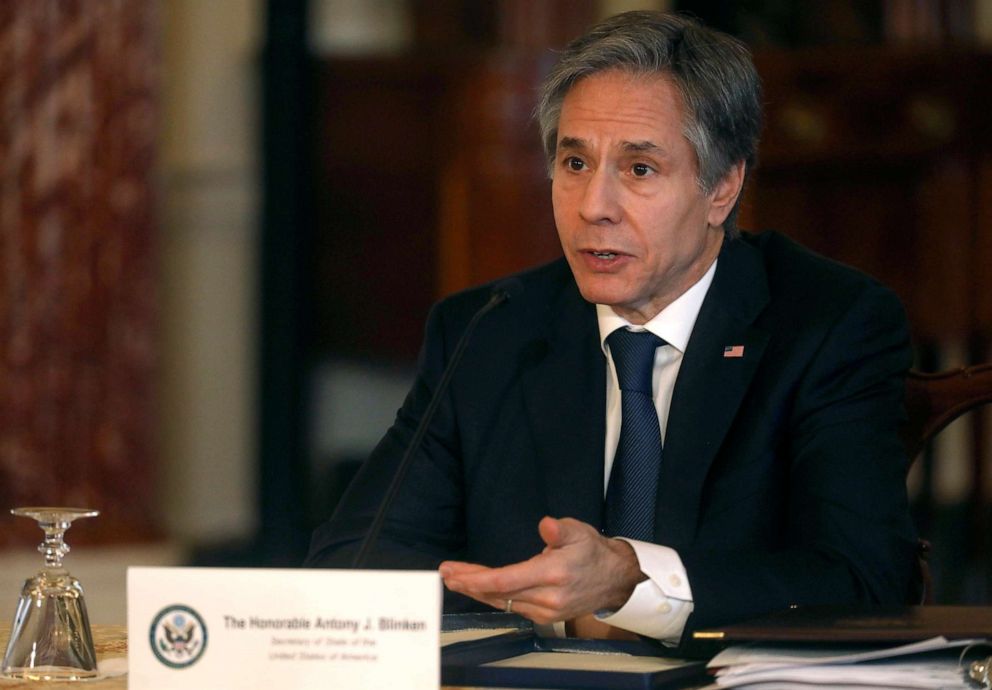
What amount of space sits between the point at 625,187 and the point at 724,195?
0.63 ft

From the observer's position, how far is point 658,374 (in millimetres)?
2002

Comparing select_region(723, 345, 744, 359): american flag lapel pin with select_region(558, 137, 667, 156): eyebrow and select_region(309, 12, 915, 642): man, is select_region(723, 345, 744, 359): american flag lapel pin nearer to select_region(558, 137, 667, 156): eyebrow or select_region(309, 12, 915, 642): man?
select_region(309, 12, 915, 642): man

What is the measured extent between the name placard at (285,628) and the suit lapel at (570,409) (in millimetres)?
765

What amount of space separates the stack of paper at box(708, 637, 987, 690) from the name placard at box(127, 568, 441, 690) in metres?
0.25

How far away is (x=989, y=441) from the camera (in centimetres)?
448

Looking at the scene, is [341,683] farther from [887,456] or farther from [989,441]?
[989,441]

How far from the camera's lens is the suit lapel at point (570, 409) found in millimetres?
1913

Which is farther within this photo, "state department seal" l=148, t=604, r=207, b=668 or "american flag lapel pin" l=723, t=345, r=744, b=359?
"american flag lapel pin" l=723, t=345, r=744, b=359

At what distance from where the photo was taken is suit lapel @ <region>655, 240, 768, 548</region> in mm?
1849

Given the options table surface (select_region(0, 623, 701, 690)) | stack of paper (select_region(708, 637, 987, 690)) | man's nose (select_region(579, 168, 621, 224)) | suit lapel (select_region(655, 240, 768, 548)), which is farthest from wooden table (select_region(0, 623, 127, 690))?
man's nose (select_region(579, 168, 621, 224))

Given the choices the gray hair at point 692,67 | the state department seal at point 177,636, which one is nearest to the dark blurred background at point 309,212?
the gray hair at point 692,67

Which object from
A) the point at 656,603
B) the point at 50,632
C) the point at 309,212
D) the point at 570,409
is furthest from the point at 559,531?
the point at 309,212

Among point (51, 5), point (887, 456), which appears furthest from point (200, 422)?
point (887, 456)

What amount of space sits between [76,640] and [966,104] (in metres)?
3.69
